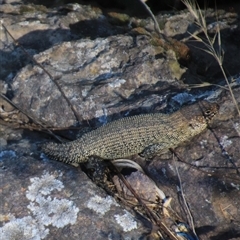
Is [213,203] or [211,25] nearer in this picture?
[213,203]

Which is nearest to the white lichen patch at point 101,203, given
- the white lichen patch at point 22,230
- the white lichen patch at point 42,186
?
the white lichen patch at point 42,186

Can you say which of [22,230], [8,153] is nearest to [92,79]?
[8,153]

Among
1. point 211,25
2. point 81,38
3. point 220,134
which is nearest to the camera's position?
point 220,134

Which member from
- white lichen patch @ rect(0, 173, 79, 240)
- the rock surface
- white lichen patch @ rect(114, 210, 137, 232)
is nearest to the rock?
the rock surface

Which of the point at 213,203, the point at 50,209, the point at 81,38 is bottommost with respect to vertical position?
the point at 213,203

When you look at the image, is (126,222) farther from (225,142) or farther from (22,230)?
(225,142)

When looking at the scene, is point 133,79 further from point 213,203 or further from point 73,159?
point 213,203

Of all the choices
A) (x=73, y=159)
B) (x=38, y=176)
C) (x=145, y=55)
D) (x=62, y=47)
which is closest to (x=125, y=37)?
(x=145, y=55)
